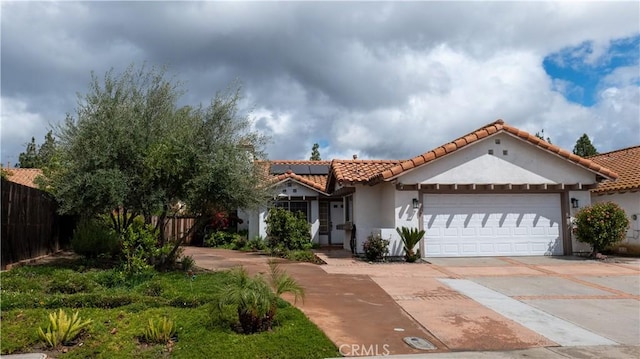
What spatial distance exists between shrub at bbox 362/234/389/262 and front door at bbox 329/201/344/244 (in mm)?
7294

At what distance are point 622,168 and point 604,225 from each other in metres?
5.87

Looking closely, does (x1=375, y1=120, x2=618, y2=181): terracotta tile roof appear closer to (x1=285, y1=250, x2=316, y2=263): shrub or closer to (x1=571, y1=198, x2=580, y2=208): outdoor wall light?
(x1=571, y1=198, x2=580, y2=208): outdoor wall light

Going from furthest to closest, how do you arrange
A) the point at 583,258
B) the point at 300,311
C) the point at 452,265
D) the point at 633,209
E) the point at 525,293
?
the point at 633,209
the point at 583,258
the point at 452,265
the point at 525,293
the point at 300,311

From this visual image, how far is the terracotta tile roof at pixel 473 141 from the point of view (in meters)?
15.2

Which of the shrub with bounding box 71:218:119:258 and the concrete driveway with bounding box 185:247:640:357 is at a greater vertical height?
the shrub with bounding box 71:218:119:258

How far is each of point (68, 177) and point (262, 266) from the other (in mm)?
5942

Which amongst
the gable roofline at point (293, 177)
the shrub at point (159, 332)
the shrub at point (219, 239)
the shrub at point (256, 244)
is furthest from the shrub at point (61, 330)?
the shrub at point (219, 239)

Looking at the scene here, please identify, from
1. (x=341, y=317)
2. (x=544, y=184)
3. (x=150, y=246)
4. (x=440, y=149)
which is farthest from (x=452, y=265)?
(x=150, y=246)

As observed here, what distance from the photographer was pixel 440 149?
15.6 metres

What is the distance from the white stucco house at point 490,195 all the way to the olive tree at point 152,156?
5882 millimetres

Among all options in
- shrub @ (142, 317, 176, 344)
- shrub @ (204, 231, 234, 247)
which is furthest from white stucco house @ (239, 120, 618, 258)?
shrub @ (142, 317, 176, 344)

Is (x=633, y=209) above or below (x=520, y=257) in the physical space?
above

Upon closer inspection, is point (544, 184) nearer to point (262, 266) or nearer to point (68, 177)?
point (262, 266)

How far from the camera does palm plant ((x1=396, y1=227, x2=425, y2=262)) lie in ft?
48.9
